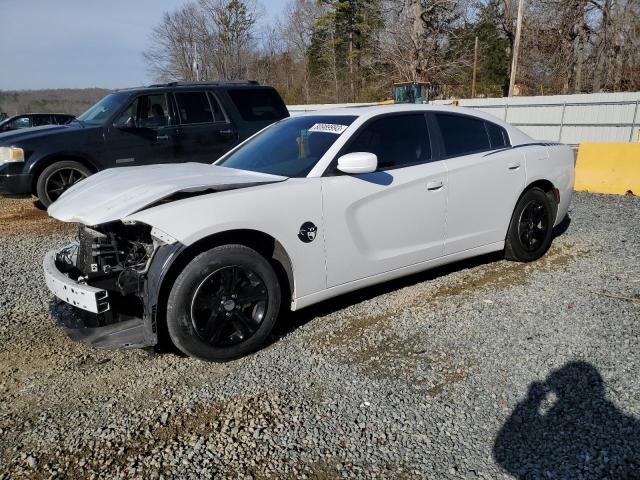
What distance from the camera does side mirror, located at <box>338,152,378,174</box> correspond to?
3.38m

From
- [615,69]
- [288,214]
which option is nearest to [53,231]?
[288,214]

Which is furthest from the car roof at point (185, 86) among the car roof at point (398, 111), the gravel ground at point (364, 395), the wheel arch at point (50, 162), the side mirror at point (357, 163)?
the side mirror at point (357, 163)

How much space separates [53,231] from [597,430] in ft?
22.4

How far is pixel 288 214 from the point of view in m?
3.26

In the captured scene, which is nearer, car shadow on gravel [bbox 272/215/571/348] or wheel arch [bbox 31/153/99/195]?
car shadow on gravel [bbox 272/215/571/348]

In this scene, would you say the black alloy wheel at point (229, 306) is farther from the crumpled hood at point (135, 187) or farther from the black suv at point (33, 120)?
the black suv at point (33, 120)

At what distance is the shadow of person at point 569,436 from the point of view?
221 cm

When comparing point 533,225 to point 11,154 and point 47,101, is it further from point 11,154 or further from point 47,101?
point 47,101

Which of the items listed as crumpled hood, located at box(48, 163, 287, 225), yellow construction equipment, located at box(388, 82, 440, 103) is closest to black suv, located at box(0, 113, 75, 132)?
yellow construction equipment, located at box(388, 82, 440, 103)

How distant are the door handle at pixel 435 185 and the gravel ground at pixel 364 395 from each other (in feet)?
3.09

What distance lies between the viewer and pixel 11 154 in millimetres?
7012

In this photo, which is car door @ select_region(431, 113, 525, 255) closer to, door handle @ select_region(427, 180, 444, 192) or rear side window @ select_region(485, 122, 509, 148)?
rear side window @ select_region(485, 122, 509, 148)

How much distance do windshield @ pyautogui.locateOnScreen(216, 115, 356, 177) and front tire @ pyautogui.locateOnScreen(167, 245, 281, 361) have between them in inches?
32.7

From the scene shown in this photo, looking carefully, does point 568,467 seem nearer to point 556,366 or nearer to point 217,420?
point 556,366
